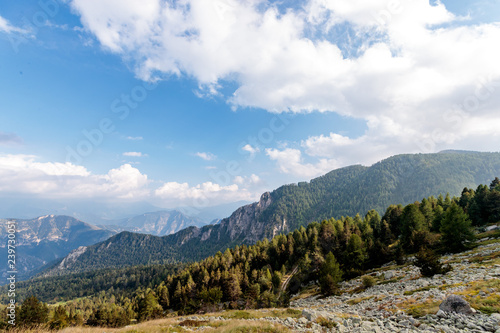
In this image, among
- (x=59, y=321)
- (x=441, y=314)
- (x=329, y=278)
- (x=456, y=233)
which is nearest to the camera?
(x=441, y=314)

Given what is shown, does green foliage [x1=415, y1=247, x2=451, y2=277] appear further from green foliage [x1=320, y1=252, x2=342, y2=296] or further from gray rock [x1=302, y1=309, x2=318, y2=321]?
gray rock [x1=302, y1=309, x2=318, y2=321]

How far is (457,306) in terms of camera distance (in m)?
15.6

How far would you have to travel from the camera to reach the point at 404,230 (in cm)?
6912

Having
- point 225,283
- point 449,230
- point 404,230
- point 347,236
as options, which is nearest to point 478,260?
point 449,230

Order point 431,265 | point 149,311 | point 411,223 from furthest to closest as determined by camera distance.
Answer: point 149,311 → point 411,223 → point 431,265

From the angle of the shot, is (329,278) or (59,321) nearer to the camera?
(329,278)

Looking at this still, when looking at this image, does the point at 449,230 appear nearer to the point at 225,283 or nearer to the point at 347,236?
the point at 347,236

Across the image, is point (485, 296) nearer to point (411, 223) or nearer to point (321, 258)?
point (411, 223)

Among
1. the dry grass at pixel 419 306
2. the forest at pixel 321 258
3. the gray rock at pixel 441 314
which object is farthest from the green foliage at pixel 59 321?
the gray rock at pixel 441 314

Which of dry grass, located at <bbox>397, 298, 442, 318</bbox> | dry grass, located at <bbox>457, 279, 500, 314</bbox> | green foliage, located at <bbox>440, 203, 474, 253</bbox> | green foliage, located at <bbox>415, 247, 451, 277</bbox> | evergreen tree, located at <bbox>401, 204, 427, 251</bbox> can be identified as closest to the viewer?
dry grass, located at <bbox>457, 279, 500, 314</bbox>

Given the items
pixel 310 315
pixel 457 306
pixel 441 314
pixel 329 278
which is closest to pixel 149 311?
pixel 329 278

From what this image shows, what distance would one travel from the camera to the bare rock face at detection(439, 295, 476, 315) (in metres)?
15.1

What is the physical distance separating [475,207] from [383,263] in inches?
1485

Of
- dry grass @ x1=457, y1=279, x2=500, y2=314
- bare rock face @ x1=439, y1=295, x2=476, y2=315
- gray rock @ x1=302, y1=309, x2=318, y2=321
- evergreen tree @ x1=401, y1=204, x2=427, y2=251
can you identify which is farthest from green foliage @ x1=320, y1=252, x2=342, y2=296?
bare rock face @ x1=439, y1=295, x2=476, y2=315
